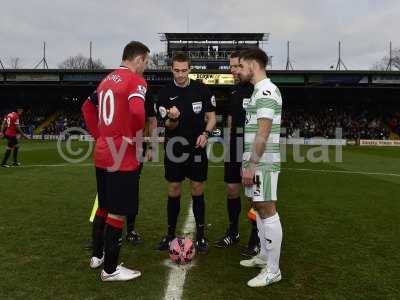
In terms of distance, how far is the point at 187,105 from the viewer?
5.53 meters

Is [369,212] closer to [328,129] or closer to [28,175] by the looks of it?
[28,175]

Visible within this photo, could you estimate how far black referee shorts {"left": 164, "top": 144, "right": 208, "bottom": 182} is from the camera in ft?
18.0

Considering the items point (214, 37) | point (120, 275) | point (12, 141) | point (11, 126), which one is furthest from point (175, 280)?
point (214, 37)

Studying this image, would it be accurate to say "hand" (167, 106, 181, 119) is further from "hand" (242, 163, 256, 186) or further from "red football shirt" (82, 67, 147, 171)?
"hand" (242, 163, 256, 186)

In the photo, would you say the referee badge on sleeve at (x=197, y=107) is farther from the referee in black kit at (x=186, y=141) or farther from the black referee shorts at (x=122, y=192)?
the black referee shorts at (x=122, y=192)

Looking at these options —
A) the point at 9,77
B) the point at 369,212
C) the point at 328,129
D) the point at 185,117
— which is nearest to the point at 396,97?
the point at 328,129

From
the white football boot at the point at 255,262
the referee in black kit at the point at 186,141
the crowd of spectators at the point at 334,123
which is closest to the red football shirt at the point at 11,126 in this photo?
the referee in black kit at the point at 186,141

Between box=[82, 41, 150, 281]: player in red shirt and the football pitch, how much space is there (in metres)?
0.43

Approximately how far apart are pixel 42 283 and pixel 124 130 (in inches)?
66.4

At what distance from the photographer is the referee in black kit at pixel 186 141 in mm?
5492

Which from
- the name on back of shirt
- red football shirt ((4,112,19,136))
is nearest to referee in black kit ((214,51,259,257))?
the name on back of shirt

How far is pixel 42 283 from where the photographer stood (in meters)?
4.32

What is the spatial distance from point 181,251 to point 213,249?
0.74m

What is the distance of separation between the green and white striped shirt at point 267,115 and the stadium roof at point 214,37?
5220cm
